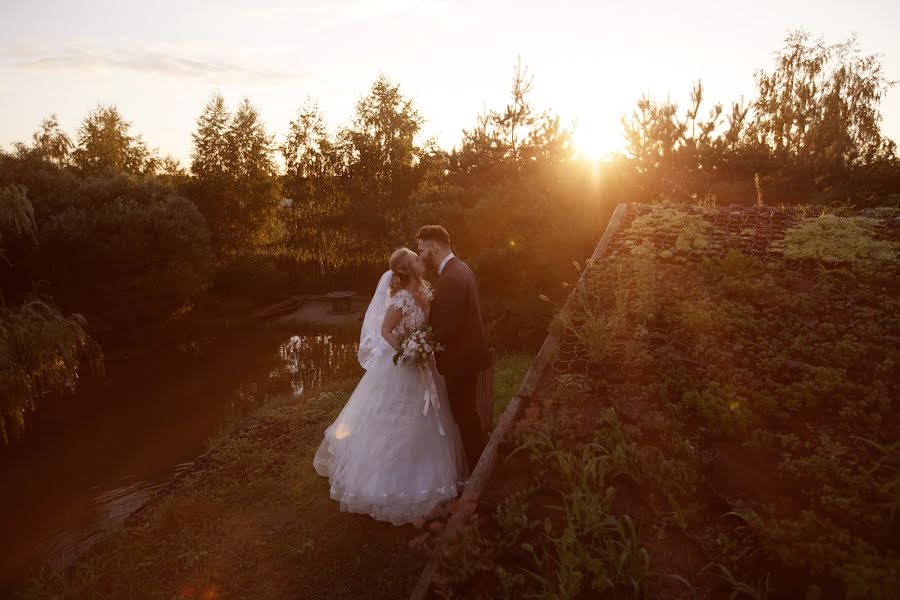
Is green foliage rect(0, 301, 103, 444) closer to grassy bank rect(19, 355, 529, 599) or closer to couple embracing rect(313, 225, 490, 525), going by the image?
grassy bank rect(19, 355, 529, 599)

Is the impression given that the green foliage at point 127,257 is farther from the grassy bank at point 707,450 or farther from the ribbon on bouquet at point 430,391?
the grassy bank at point 707,450

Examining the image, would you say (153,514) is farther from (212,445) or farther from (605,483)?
(605,483)

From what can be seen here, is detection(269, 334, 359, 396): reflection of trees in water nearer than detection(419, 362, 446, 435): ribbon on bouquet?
No

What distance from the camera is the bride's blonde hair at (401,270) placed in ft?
20.6

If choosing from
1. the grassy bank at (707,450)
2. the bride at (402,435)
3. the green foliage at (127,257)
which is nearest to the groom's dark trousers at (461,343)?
the bride at (402,435)

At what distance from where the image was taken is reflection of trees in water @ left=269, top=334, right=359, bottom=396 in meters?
17.1

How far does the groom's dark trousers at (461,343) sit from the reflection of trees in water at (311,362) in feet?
34.3

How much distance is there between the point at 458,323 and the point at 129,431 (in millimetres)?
12002

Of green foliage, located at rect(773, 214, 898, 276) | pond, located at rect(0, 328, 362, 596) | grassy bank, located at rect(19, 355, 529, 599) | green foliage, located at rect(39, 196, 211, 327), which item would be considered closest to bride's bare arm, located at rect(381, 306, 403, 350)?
grassy bank, located at rect(19, 355, 529, 599)

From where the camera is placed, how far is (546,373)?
507cm

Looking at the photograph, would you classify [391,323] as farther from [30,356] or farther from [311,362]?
[311,362]

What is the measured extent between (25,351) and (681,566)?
1473 cm

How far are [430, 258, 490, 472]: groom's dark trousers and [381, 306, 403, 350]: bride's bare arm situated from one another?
1.57 feet

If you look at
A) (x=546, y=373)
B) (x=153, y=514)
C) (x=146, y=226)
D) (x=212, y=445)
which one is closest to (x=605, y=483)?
(x=546, y=373)
